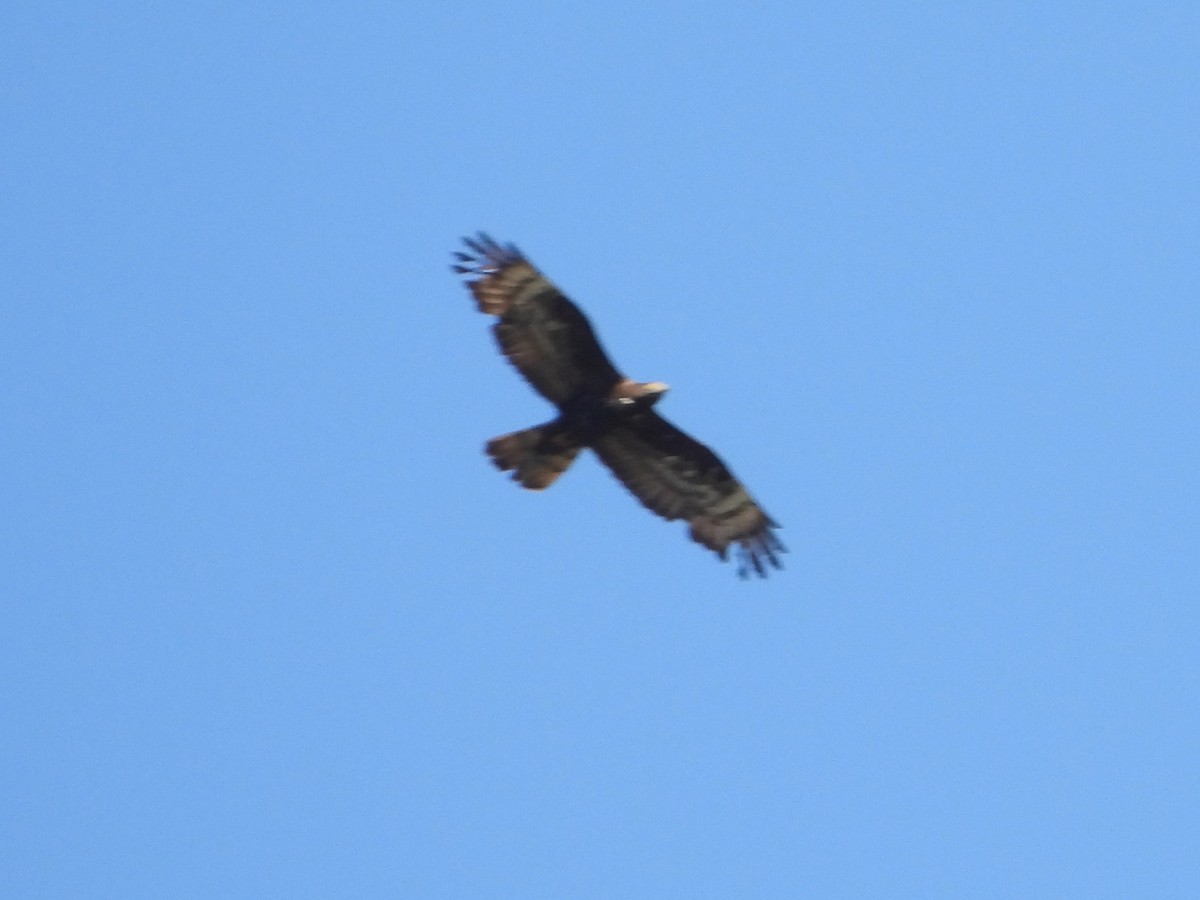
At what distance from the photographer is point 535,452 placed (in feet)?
Answer: 75.3

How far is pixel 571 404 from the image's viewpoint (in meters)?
22.8

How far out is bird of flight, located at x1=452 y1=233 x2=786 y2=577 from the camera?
22578 millimetres

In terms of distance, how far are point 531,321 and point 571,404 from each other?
2.67 feet

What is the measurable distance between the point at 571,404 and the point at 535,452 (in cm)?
54

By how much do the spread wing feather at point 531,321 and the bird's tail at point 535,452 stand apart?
427mm

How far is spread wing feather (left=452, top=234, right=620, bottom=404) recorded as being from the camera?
73.9ft

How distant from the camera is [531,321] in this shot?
2262 centimetres

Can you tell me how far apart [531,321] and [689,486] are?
236 centimetres

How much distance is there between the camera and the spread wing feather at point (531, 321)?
22516 millimetres

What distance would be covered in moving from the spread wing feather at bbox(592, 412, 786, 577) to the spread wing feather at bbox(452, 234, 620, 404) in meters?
0.77

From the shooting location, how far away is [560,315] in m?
22.5

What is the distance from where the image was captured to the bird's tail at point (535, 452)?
22.9 m

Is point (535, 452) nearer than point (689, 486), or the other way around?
point (535, 452)

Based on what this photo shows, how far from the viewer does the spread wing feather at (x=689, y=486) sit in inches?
921
